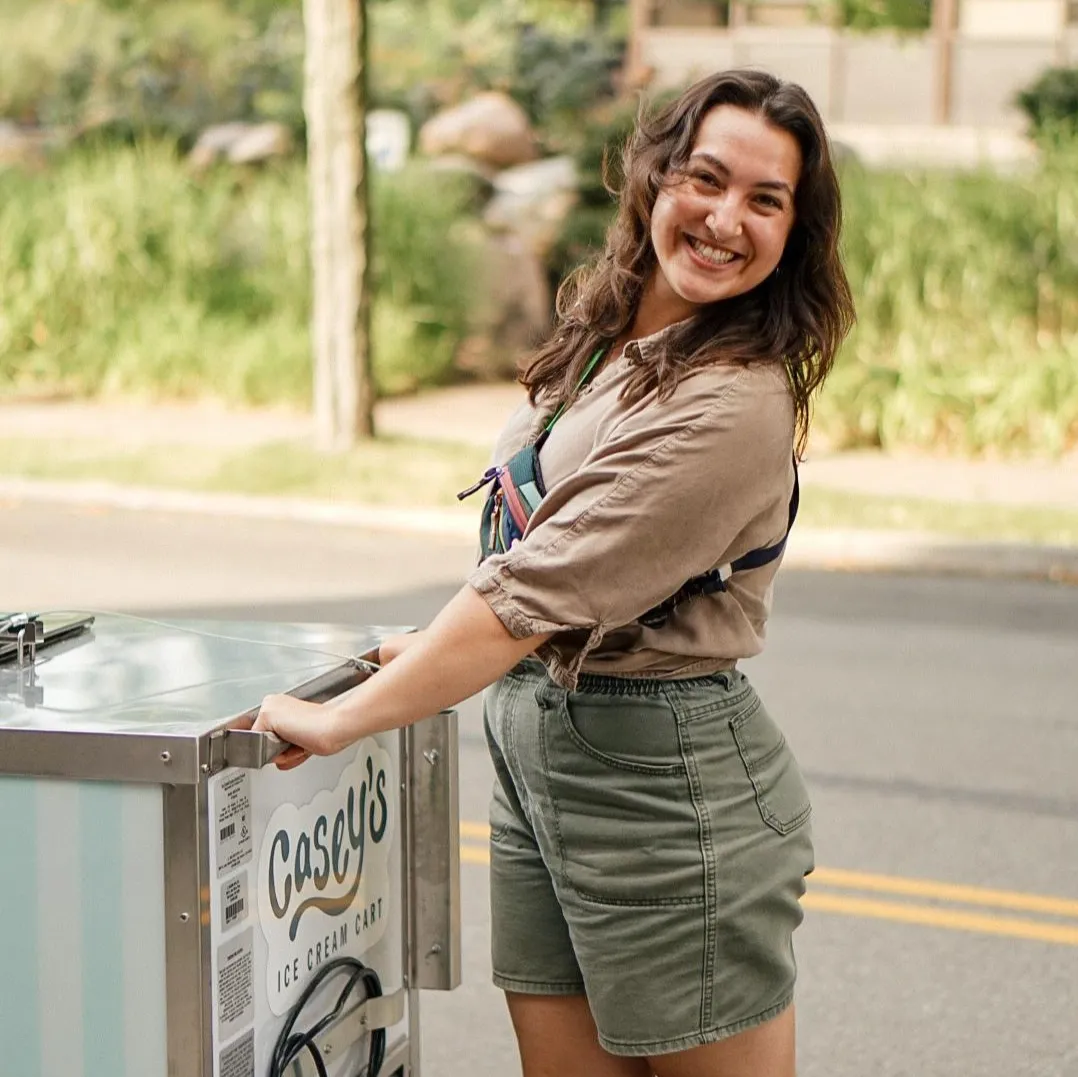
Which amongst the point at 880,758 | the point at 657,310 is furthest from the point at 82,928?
the point at 880,758

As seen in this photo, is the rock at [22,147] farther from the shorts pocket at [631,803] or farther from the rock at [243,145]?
the shorts pocket at [631,803]

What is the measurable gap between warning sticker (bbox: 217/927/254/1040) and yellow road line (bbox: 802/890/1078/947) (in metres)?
2.80

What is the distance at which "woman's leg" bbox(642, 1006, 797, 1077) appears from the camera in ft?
8.14

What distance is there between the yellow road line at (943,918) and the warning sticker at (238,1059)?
2.42m

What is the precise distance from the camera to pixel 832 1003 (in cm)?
444

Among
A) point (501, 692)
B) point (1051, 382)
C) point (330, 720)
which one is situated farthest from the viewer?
point (1051, 382)

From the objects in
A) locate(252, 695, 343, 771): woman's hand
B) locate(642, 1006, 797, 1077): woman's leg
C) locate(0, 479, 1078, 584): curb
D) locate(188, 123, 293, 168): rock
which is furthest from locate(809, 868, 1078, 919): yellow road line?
locate(188, 123, 293, 168): rock

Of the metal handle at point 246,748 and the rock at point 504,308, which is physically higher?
the metal handle at point 246,748

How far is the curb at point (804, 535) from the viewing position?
34.3 feet

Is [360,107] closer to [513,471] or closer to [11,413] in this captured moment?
[11,413]

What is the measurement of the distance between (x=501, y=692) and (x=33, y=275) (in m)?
15.5

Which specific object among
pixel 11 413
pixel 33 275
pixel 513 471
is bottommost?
pixel 11 413

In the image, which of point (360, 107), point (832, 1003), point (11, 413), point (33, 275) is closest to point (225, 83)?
point (33, 275)

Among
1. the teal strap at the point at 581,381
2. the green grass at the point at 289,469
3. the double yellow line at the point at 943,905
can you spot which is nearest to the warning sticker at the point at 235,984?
the teal strap at the point at 581,381
